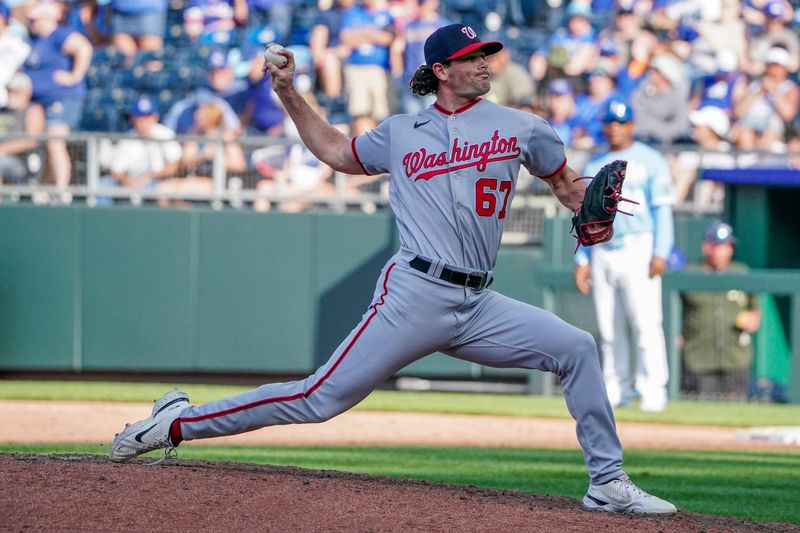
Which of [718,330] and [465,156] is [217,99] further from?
[465,156]

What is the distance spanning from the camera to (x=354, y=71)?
1361cm

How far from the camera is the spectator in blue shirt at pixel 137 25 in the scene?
1521 centimetres

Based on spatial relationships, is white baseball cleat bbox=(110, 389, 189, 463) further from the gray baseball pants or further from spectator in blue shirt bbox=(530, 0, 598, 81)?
spectator in blue shirt bbox=(530, 0, 598, 81)

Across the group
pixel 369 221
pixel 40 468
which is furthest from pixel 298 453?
pixel 369 221

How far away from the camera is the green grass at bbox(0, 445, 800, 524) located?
244 inches

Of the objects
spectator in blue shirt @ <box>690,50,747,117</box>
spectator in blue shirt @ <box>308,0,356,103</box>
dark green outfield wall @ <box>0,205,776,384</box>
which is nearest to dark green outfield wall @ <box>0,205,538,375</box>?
dark green outfield wall @ <box>0,205,776,384</box>

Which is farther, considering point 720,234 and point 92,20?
point 92,20

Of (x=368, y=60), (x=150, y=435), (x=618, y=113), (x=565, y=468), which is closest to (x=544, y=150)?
(x=150, y=435)

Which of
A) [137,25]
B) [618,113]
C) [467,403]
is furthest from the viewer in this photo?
[137,25]

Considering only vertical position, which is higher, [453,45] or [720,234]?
[453,45]

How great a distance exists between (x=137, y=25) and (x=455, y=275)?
11.2 m

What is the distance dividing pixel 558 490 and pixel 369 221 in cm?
606

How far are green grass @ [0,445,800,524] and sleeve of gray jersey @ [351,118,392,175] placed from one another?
1.89m

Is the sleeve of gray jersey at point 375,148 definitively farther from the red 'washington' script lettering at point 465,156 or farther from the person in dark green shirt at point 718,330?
the person in dark green shirt at point 718,330
